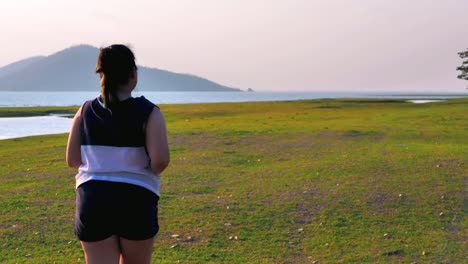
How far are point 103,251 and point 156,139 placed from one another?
2.93 feet

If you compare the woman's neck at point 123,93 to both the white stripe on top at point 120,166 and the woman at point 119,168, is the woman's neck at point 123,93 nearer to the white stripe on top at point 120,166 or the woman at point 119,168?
the woman at point 119,168

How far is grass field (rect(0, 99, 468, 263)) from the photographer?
9.36m

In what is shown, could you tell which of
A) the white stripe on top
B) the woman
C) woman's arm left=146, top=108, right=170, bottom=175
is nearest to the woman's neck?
the woman

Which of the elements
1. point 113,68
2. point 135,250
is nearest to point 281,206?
point 135,250

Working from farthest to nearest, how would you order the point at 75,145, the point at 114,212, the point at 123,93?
the point at 75,145 → the point at 123,93 → the point at 114,212

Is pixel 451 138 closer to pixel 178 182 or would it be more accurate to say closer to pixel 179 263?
pixel 178 182

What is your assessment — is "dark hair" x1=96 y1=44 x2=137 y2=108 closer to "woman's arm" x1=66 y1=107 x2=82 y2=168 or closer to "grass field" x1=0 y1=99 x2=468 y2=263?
"woman's arm" x1=66 y1=107 x2=82 y2=168

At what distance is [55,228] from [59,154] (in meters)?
13.5

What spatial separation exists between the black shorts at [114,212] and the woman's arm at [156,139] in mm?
250

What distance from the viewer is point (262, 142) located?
1049 inches

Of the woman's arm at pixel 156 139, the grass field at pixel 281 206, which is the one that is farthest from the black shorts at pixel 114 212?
the grass field at pixel 281 206

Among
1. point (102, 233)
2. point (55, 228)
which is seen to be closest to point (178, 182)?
point (55, 228)

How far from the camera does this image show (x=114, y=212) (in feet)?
14.2

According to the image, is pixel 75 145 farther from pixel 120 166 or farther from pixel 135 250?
pixel 135 250
